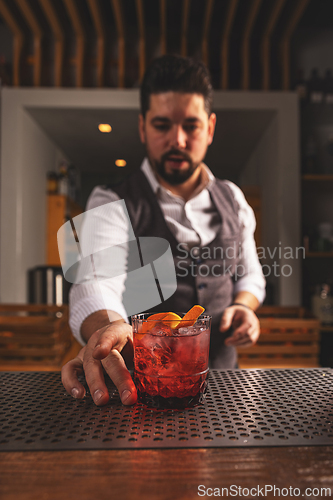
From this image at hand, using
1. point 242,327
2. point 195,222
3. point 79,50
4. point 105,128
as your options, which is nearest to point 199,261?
point 195,222

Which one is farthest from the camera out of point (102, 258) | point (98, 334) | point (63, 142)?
point (63, 142)

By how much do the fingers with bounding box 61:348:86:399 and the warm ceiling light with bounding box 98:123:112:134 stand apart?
2.41m

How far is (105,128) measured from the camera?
9.19 feet

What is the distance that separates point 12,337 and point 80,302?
1052 millimetres

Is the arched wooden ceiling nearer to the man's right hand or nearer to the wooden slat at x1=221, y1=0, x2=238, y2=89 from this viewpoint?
the wooden slat at x1=221, y1=0, x2=238, y2=89

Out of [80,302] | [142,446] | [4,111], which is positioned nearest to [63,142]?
[4,111]

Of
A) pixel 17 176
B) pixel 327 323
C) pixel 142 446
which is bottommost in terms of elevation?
pixel 327 323

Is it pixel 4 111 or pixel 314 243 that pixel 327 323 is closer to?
pixel 314 243

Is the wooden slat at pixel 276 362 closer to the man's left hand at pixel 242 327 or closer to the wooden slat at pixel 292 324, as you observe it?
the wooden slat at pixel 292 324

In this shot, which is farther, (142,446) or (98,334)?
(98,334)

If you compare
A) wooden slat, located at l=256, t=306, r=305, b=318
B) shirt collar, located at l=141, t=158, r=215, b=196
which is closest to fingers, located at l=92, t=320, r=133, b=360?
shirt collar, located at l=141, t=158, r=215, b=196

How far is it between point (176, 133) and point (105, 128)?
1640 mm

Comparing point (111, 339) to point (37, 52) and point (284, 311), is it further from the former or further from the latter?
point (37, 52)

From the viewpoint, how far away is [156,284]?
122cm
